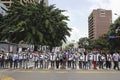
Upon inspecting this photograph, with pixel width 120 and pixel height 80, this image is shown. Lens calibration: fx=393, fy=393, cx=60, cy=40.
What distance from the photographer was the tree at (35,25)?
66375 millimetres

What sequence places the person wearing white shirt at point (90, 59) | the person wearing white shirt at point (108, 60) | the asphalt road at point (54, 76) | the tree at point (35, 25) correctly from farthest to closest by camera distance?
the tree at point (35, 25) → the person wearing white shirt at point (108, 60) → the person wearing white shirt at point (90, 59) → the asphalt road at point (54, 76)

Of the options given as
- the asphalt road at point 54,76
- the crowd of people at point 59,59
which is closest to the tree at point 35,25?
the crowd of people at point 59,59

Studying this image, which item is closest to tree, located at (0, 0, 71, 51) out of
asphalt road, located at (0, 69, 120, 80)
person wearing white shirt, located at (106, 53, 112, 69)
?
person wearing white shirt, located at (106, 53, 112, 69)

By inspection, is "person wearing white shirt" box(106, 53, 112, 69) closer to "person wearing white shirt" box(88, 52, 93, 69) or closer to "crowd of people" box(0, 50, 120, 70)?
"crowd of people" box(0, 50, 120, 70)

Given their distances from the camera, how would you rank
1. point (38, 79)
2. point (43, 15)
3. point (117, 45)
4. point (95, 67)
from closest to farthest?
point (38, 79) < point (95, 67) < point (43, 15) < point (117, 45)

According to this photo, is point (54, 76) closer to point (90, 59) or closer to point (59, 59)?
point (59, 59)

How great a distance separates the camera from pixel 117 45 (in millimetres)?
101500

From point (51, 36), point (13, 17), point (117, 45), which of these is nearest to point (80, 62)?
point (51, 36)

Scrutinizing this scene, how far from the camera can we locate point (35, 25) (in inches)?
2660

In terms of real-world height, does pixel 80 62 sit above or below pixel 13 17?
below

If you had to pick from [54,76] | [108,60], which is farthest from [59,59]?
[54,76]

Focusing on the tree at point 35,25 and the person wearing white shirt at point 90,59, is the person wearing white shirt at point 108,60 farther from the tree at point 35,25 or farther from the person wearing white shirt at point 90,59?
the tree at point 35,25

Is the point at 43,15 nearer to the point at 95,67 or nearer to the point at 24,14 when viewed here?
the point at 24,14

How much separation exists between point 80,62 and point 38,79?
1445 centimetres
